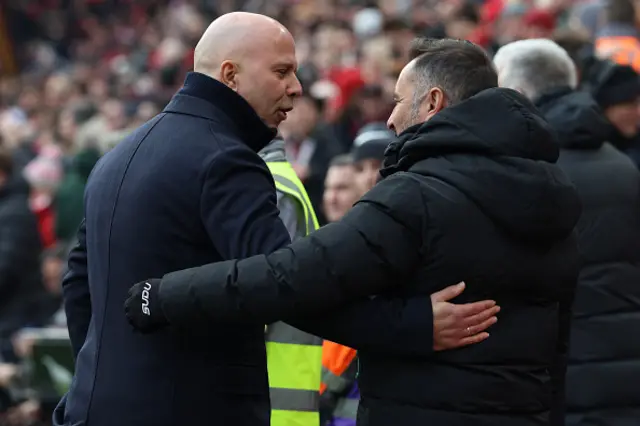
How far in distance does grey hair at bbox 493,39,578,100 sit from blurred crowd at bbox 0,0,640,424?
0.91 metres

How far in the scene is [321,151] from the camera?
9.83 m

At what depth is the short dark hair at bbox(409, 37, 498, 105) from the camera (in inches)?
144

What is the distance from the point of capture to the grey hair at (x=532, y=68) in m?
5.28

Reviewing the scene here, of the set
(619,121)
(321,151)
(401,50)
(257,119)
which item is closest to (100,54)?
(401,50)

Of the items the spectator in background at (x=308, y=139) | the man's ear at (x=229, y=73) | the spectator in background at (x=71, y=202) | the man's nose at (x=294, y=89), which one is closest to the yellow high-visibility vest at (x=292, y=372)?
the man's nose at (x=294, y=89)

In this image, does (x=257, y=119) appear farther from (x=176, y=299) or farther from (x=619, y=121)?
(x=619, y=121)

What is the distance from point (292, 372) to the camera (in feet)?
14.9

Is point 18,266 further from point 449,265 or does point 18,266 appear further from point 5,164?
point 449,265

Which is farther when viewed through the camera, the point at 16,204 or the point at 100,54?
the point at 100,54

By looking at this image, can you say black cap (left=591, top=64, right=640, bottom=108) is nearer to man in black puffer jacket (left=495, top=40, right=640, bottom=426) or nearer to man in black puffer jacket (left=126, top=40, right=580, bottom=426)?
man in black puffer jacket (left=495, top=40, right=640, bottom=426)

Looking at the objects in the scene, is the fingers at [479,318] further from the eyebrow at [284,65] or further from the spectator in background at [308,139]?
the spectator in background at [308,139]

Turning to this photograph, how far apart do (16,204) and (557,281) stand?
7044mm

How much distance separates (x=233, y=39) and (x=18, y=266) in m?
6.14

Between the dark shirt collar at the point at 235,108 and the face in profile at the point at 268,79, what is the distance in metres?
0.08
